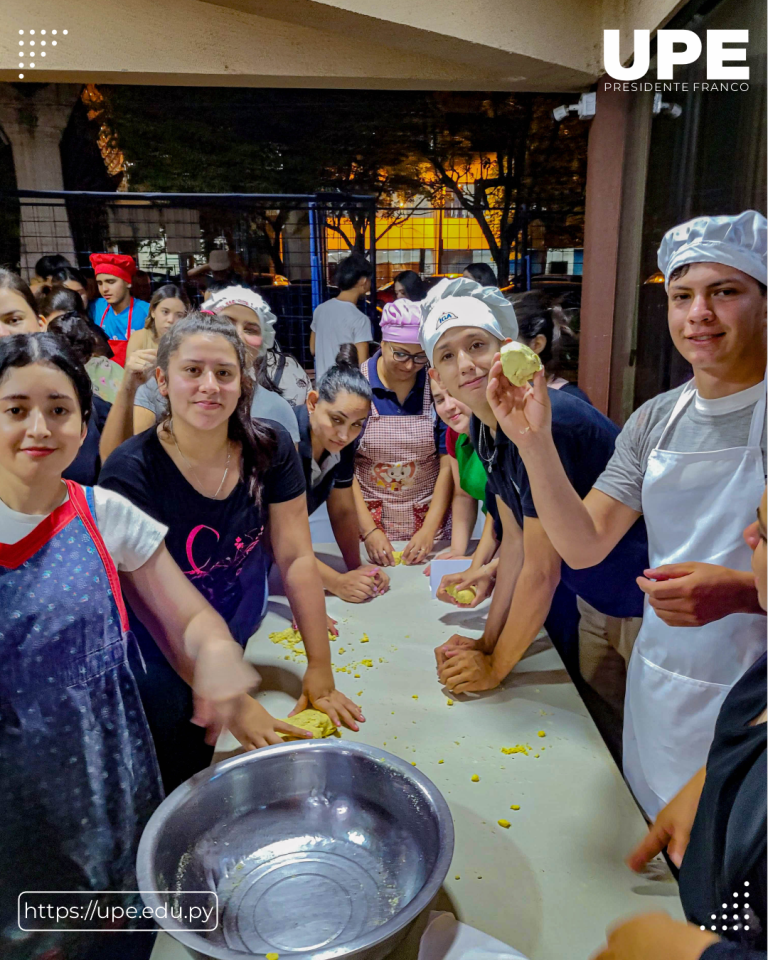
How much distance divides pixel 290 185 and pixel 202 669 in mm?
781

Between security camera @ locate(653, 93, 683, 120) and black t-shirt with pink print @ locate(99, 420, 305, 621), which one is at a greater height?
security camera @ locate(653, 93, 683, 120)

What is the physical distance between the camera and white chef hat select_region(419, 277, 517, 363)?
2.99 ft

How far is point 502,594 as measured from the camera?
1081 millimetres

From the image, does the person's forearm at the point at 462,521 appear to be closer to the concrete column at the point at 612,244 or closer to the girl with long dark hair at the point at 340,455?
the girl with long dark hair at the point at 340,455

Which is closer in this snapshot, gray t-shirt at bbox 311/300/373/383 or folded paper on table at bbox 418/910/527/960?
folded paper on table at bbox 418/910/527/960

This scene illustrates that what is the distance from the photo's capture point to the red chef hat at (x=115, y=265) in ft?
3.10

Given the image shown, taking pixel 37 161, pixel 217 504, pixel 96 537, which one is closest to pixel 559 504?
pixel 217 504

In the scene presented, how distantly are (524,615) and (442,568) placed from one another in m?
0.22

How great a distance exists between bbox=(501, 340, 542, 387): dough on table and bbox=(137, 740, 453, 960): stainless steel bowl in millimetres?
583

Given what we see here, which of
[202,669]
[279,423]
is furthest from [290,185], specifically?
[202,669]

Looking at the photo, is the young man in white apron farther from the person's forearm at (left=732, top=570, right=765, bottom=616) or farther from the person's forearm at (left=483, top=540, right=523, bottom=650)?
the person's forearm at (left=483, top=540, right=523, bottom=650)

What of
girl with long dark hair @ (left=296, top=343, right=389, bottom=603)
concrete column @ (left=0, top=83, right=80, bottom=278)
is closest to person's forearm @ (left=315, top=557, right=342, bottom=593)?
girl with long dark hair @ (left=296, top=343, right=389, bottom=603)

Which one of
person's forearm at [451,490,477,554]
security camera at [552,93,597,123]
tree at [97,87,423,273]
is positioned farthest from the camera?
person's forearm at [451,490,477,554]

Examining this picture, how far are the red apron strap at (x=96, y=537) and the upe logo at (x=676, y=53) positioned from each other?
2.90 feet
